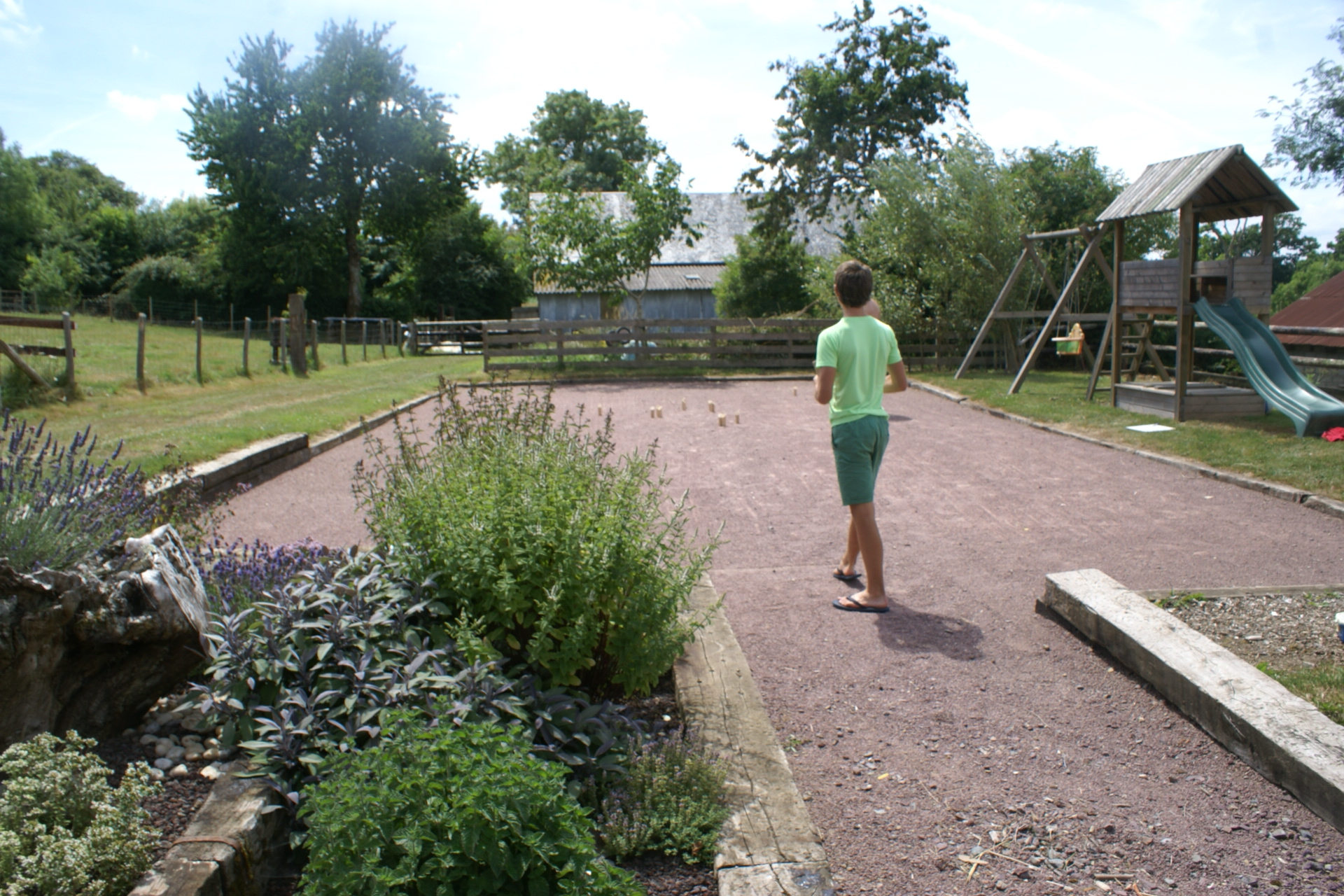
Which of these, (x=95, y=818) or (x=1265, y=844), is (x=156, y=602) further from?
(x=1265, y=844)

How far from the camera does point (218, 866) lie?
234 cm

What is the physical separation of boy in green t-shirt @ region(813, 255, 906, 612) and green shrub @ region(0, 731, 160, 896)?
142 inches

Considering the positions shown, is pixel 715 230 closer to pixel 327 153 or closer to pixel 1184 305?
pixel 327 153

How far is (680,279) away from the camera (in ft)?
144

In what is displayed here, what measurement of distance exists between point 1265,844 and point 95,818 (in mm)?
3472

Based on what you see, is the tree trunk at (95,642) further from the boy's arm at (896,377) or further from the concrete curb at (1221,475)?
the concrete curb at (1221,475)

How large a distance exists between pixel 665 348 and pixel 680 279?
20.4 meters

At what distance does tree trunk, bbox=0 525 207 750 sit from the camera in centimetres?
279

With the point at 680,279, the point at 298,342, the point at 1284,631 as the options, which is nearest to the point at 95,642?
the point at 1284,631

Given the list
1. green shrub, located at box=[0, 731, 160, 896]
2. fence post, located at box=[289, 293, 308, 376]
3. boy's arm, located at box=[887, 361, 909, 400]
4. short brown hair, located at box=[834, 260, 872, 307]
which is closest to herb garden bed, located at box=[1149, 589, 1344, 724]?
boy's arm, located at box=[887, 361, 909, 400]

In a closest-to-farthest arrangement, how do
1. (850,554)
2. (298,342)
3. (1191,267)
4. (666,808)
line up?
(666,808) < (850,554) < (1191,267) < (298,342)

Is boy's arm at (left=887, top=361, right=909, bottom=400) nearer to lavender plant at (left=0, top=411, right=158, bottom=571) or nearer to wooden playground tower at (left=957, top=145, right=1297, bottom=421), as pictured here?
lavender plant at (left=0, top=411, right=158, bottom=571)

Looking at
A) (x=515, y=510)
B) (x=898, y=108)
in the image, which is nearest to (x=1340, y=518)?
(x=515, y=510)

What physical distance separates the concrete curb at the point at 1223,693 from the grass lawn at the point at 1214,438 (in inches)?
174
